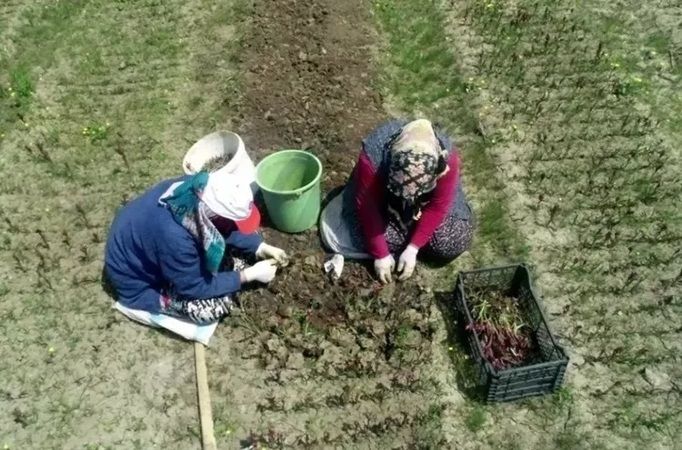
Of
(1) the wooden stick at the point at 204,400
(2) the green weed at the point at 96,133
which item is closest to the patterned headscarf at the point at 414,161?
(1) the wooden stick at the point at 204,400

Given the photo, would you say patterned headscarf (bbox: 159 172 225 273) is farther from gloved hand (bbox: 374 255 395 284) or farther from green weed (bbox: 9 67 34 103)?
green weed (bbox: 9 67 34 103)

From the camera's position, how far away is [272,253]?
12.8 feet

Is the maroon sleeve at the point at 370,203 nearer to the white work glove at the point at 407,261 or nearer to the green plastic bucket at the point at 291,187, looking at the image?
the white work glove at the point at 407,261

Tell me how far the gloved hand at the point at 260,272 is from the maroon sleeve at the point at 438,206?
0.89m

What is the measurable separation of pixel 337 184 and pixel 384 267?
35.1 inches

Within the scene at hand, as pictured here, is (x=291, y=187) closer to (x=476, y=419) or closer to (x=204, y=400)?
(x=204, y=400)

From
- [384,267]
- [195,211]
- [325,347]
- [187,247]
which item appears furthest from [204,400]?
[384,267]

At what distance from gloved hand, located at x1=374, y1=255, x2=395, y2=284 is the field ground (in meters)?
0.08

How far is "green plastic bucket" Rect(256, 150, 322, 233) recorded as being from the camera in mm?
3908

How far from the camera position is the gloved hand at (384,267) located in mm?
3887

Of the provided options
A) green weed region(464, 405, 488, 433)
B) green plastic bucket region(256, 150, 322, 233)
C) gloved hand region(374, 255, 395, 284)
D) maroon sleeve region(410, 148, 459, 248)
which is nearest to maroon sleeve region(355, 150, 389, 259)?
gloved hand region(374, 255, 395, 284)

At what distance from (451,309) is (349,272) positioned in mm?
690

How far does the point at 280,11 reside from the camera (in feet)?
19.0

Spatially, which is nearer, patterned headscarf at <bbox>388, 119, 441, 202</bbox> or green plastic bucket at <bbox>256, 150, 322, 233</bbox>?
patterned headscarf at <bbox>388, 119, 441, 202</bbox>
